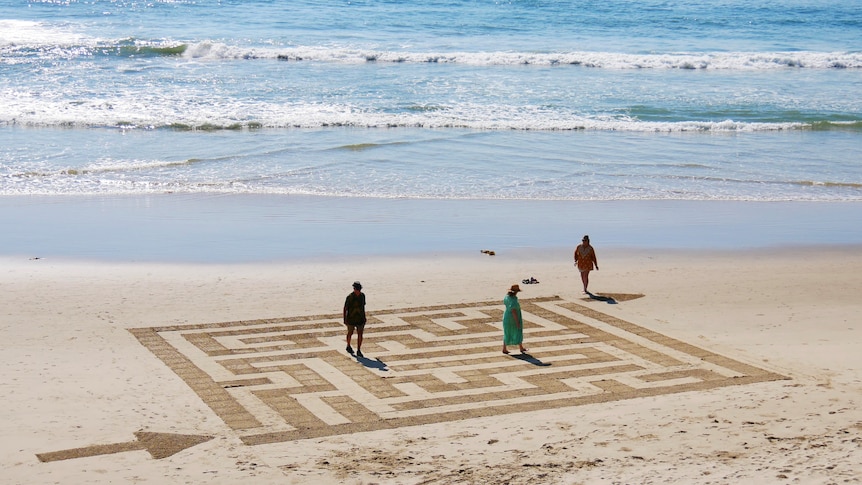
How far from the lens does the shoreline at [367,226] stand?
65.3 ft

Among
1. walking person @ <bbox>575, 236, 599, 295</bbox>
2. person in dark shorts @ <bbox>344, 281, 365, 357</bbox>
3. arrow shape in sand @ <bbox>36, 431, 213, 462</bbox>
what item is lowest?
arrow shape in sand @ <bbox>36, 431, 213, 462</bbox>

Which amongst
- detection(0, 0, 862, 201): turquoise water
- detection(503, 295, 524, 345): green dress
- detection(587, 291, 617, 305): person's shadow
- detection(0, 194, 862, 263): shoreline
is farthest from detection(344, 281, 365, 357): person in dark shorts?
detection(0, 0, 862, 201): turquoise water

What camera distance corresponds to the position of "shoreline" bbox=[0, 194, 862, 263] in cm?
1991

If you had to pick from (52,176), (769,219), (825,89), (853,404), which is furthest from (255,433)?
(825,89)

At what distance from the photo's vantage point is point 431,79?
41344 millimetres

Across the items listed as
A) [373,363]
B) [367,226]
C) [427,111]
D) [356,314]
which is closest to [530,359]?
[373,363]

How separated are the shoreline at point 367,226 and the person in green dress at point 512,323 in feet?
16.7

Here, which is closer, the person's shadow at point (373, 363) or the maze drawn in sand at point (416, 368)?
the maze drawn in sand at point (416, 368)

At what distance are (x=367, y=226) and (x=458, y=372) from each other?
809cm

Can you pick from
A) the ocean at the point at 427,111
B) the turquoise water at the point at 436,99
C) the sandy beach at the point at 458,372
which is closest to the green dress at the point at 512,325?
the sandy beach at the point at 458,372

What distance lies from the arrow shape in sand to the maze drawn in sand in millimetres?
570

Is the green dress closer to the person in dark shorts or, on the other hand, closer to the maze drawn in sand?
the maze drawn in sand

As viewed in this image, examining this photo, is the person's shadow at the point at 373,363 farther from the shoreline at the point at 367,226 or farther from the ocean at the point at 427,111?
the ocean at the point at 427,111

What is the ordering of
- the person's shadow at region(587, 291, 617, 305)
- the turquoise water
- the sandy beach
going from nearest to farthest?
1. the sandy beach
2. the person's shadow at region(587, 291, 617, 305)
3. the turquoise water
